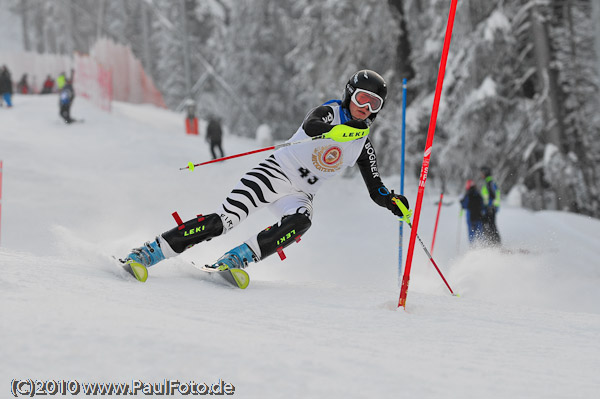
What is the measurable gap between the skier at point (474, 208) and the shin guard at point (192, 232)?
6.99 metres

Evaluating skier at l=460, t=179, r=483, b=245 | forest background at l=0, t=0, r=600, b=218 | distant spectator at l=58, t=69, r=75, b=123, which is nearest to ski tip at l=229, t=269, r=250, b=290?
skier at l=460, t=179, r=483, b=245

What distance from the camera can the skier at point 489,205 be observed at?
10430 mm

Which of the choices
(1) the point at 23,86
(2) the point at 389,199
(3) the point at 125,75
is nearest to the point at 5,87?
(3) the point at 125,75

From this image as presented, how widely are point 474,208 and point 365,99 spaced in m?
6.45

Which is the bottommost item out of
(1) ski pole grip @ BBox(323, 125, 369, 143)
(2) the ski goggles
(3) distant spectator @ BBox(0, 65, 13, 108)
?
(3) distant spectator @ BBox(0, 65, 13, 108)

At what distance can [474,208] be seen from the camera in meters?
10.5

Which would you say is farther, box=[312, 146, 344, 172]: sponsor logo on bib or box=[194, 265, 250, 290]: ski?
box=[312, 146, 344, 172]: sponsor logo on bib

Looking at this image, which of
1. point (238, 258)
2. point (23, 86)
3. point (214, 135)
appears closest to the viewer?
point (238, 258)

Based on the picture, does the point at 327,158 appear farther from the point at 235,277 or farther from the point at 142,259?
the point at 142,259

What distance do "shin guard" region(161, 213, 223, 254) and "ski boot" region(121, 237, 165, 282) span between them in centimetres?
10

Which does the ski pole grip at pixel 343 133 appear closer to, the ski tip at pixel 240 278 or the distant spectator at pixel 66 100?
the ski tip at pixel 240 278

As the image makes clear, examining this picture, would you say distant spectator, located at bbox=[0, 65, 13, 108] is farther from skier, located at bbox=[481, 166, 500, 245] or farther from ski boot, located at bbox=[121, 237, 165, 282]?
ski boot, located at bbox=[121, 237, 165, 282]

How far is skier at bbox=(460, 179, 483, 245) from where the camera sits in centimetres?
1045

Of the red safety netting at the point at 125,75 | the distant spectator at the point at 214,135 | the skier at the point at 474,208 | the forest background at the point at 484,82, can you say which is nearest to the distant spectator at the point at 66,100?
the forest background at the point at 484,82
